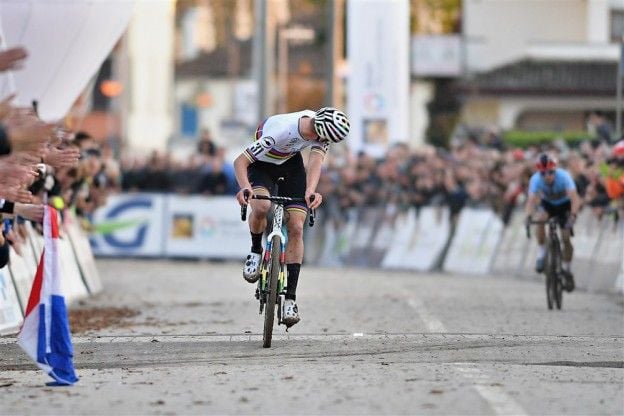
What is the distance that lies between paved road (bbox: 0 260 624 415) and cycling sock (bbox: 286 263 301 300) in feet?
1.30

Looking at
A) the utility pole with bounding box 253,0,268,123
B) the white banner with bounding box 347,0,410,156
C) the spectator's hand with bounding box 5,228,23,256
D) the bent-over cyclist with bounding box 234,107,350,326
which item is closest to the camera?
the bent-over cyclist with bounding box 234,107,350,326

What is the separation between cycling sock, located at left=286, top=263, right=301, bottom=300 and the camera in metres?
13.6

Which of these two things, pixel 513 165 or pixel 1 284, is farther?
pixel 513 165

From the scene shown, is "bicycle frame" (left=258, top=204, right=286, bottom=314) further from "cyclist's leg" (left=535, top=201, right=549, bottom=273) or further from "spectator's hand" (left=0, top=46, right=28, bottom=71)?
"cyclist's leg" (left=535, top=201, right=549, bottom=273)

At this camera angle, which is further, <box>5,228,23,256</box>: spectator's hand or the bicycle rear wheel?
<box>5,228,23,256</box>: spectator's hand

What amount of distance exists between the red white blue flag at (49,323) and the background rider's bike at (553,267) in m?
9.09

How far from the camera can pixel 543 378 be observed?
10.8 m

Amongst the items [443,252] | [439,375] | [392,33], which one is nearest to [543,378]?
[439,375]

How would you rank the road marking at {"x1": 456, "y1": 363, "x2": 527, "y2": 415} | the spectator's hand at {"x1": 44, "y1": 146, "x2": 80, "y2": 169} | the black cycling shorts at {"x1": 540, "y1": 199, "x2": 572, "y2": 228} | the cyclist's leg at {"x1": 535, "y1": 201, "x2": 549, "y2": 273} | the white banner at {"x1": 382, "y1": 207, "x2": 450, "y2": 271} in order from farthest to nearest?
the white banner at {"x1": 382, "y1": 207, "x2": 450, "y2": 271} < the cyclist's leg at {"x1": 535, "y1": 201, "x2": 549, "y2": 273} < the black cycling shorts at {"x1": 540, "y1": 199, "x2": 572, "y2": 228} < the spectator's hand at {"x1": 44, "y1": 146, "x2": 80, "y2": 169} < the road marking at {"x1": 456, "y1": 363, "x2": 527, "y2": 415}

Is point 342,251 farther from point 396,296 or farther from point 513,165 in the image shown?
point 396,296

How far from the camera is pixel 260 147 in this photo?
13508 mm

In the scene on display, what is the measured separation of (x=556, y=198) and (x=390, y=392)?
9942mm

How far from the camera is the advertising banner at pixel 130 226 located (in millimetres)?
34875

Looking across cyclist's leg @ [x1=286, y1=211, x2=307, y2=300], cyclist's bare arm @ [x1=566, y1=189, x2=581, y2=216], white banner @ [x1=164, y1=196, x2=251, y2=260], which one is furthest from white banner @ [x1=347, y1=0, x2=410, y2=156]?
cyclist's leg @ [x1=286, y1=211, x2=307, y2=300]
